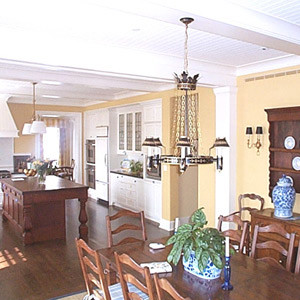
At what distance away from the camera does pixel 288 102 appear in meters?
4.87

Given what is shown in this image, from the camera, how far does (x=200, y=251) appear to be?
2.52 meters

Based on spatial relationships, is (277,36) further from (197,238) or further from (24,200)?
(24,200)

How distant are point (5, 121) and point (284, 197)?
7.15 meters

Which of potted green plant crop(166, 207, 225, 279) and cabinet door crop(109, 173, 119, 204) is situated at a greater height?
potted green plant crop(166, 207, 225, 279)

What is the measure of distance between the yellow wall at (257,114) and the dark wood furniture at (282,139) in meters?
0.21

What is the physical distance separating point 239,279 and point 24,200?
14.1ft

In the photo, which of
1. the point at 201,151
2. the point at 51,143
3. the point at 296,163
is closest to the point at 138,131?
the point at 201,151

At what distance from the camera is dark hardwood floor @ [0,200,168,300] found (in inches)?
165

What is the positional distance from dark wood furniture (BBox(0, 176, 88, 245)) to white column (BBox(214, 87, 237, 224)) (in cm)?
248

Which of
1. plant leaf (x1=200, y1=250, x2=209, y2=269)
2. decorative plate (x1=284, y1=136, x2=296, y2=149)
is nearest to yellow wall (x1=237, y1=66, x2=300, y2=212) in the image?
decorative plate (x1=284, y1=136, x2=296, y2=149)

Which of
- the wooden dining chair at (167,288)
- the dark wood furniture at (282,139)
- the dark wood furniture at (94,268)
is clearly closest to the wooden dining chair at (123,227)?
the dark wood furniture at (94,268)

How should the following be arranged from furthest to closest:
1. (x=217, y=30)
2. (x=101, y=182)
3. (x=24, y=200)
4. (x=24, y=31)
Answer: (x=101, y=182) < (x=24, y=200) < (x=24, y=31) < (x=217, y=30)

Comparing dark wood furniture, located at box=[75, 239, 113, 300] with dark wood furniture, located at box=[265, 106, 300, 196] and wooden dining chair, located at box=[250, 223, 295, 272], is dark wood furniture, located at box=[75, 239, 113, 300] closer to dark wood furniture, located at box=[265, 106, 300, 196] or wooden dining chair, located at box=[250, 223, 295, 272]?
wooden dining chair, located at box=[250, 223, 295, 272]

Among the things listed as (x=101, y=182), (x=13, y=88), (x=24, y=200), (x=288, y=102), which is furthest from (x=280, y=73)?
(x=101, y=182)
